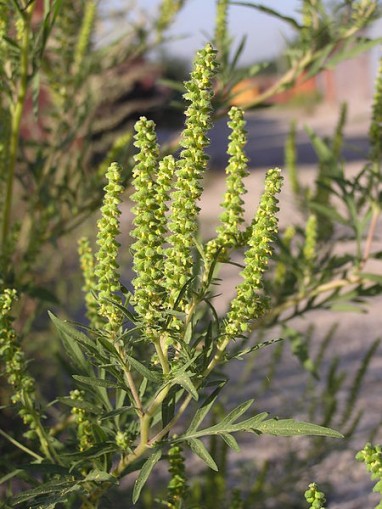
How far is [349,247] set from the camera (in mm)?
5648

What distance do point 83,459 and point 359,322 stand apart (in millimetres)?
4091

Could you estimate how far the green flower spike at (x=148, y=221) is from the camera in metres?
0.56

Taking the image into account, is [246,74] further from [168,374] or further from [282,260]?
[168,374]

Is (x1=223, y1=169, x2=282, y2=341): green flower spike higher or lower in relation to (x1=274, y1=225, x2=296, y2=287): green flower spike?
higher

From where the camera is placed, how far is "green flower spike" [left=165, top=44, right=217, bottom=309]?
57 centimetres

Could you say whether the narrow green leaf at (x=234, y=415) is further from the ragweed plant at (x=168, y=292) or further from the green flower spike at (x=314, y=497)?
the green flower spike at (x=314, y=497)

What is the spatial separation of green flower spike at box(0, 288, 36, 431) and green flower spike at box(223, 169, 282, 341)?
198 millimetres

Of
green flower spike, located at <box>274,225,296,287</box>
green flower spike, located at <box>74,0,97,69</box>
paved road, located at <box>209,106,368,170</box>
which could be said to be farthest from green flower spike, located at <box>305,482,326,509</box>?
paved road, located at <box>209,106,368,170</box>

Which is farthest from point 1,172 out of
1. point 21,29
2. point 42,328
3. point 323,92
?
point 323,92

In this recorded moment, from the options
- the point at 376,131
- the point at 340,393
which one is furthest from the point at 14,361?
the point at 340,393

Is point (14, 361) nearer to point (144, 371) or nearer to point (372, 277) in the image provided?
point (144, 371)

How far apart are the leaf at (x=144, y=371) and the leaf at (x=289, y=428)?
0.32 feet

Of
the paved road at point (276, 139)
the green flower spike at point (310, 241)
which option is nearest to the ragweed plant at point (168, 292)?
the green flower spike at point (310, 241)

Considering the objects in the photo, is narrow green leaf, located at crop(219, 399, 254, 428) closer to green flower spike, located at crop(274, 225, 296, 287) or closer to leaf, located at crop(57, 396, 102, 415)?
leaf, located at crop(57, 396, 102, 415)
